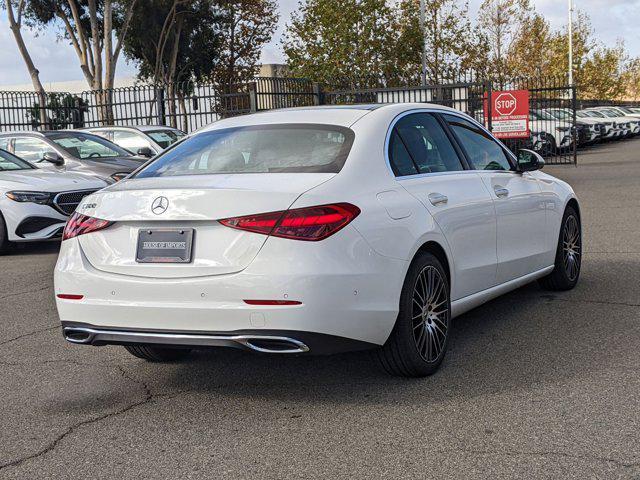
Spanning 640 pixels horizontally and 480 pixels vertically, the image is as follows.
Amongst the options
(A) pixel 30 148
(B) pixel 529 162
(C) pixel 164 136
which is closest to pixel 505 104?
(C) pixel 164 136

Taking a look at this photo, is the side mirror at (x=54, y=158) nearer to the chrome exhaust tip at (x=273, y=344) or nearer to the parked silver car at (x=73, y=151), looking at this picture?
the parked silver car at (x=73, y=151)

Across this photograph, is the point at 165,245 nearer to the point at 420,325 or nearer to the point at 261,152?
the point at 261,152

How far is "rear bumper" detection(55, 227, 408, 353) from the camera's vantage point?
14.8 feet

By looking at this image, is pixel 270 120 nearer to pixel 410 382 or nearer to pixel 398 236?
pixel 398 236

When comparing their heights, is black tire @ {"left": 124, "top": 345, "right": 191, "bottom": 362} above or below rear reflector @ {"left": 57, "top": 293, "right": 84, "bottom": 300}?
below

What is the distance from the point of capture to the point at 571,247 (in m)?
7.89

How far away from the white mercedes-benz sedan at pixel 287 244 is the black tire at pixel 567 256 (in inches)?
71.2

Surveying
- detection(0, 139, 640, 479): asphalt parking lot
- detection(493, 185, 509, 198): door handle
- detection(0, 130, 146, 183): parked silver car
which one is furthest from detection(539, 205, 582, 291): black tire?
detection(0, 130, 146, 183): parked silver car

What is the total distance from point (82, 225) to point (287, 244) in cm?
129

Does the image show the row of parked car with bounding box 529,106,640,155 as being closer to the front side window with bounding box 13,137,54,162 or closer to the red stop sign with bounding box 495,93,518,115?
the red stop sign with bounding box 495,93,518,115

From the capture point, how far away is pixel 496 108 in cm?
→ 2134

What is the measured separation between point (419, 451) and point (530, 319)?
2908 mm

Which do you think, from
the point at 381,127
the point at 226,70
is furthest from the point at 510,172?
the point at 226,70

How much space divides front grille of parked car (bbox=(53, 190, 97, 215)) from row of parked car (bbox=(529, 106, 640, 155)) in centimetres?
1571
